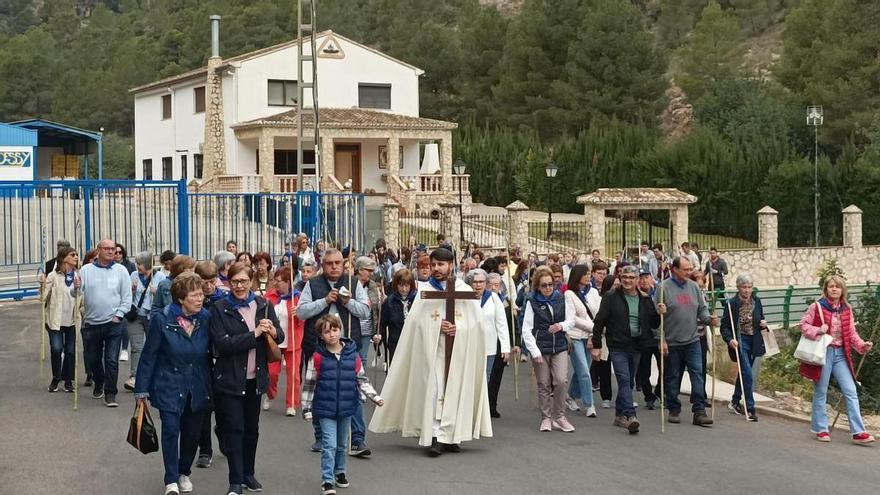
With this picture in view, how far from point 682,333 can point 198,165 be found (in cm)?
4172

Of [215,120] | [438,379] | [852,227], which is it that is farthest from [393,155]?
[438,379]

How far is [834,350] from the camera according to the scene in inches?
485

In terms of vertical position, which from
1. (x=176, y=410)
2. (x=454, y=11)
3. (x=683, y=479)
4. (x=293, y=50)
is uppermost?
(x=454, y=11)

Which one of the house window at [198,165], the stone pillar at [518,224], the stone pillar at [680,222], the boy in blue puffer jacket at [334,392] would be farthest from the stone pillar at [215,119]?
the boy in blue puffer jacket at [334,392]

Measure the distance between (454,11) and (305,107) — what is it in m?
62.1

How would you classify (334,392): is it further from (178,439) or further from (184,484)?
(184,484)

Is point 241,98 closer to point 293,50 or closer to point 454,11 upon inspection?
point 293,50

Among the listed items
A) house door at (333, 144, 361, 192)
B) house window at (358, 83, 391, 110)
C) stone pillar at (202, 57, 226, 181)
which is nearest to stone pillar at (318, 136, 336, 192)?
house door at (333, 144, 361, 192)

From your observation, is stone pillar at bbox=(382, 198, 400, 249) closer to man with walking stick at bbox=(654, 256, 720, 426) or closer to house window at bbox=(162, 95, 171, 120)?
man with walking stick at bbox=(654, 256, 720, 426)

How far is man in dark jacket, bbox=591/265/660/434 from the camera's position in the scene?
12602mm

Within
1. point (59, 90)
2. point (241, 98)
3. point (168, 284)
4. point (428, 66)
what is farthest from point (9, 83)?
point (168, 284)

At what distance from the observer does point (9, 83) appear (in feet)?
295

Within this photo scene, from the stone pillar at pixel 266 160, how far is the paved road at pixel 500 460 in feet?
111

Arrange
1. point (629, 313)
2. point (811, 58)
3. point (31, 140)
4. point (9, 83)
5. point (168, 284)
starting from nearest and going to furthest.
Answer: point (168, 284) < point (629, 313) < point (31, 140) < point (811, 58) < point (9, 83)
